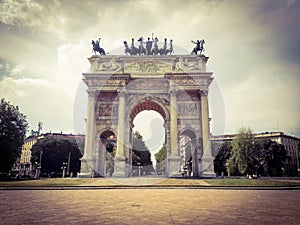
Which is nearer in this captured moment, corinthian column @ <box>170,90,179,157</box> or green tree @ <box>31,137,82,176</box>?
corinthian column @ <box>170,90,179,157</box>

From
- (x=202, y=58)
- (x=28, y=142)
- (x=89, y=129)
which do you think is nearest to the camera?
(x=89, y=129)

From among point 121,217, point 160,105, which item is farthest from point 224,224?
point 160,105

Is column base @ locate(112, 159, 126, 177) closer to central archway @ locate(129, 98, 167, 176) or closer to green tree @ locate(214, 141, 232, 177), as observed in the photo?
central archway @ locate(129, 98, 167, 176)

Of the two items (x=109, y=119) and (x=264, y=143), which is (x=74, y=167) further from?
(x=264, y=143)

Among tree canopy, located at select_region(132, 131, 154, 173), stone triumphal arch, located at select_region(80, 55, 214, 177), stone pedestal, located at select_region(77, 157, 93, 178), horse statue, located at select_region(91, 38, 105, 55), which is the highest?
horse statue, located at select_region(91, 38, 105, 55)

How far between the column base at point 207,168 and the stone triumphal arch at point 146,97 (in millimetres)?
825

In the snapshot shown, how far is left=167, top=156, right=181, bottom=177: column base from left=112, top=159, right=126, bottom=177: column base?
534 cm

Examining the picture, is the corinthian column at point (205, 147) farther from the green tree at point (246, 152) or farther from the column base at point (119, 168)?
the green tree at point (246, 152)

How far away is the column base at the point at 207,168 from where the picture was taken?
93.3 feet

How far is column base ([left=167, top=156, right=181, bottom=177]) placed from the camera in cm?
2766

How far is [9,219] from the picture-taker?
19.1ft

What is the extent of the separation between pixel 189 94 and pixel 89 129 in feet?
46.3

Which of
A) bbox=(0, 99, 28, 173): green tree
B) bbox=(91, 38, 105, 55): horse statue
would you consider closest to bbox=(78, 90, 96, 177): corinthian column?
bbox=(91, 38, 105, 55): horse statue

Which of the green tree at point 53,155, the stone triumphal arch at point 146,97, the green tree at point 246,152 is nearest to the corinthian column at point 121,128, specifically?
the stone triumphal arch at point 146,97
